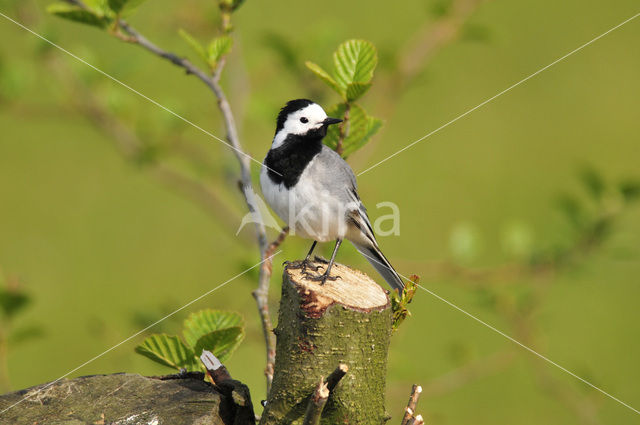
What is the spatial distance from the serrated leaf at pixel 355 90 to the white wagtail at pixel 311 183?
30 centimetres

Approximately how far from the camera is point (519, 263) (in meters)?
2.88

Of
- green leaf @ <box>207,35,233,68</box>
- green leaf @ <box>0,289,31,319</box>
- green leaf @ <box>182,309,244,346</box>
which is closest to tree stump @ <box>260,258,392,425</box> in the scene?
green leaf @ <box>182,309,244,346</box>

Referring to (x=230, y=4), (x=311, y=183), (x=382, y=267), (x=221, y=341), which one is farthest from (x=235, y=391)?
(x=382, y=267)

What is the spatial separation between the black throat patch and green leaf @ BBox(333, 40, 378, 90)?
46cm

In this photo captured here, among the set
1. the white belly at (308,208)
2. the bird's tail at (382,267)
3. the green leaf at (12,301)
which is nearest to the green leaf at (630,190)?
the bird's tail at (382,267)

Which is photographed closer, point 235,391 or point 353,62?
point 235,391

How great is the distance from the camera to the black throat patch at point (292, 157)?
82.8 inches

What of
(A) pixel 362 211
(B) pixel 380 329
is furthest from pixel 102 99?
(B) pixel 380 329

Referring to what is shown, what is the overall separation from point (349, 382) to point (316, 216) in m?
0.95

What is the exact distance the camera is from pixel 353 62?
1.70 meters

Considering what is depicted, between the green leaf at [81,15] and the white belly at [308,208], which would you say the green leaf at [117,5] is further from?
the white belly at [308,208]

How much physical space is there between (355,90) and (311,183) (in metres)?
0.47

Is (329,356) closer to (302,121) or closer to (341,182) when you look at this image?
(341,182)

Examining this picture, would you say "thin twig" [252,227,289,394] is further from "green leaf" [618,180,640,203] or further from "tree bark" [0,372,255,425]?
"green leaf" [618,180,640,203]
